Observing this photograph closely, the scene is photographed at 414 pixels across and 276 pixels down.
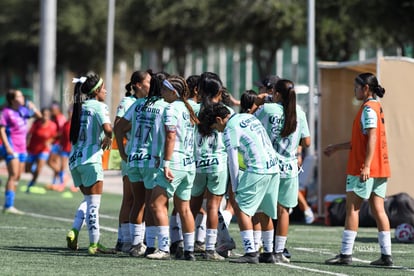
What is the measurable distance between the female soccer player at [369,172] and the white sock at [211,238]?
1.24 metres

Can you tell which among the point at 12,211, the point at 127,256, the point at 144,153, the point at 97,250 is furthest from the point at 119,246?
the point at 12,211

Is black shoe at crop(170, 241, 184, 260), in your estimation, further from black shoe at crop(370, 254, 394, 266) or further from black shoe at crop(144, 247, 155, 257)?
black shoe at crop(370, 254, 394, 266)

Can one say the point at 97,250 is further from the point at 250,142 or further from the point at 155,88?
the point at 250,142

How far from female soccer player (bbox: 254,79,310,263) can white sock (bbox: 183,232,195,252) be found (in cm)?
89

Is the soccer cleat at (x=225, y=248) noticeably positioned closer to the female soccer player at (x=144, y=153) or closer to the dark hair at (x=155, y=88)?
the female soccer player at (x=144, y=153)

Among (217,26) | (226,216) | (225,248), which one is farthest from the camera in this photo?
(217,26)

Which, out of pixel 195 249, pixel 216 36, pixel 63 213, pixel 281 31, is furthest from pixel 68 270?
pixel 216 36

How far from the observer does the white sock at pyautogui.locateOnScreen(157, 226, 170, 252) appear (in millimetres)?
12656

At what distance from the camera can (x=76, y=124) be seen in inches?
538

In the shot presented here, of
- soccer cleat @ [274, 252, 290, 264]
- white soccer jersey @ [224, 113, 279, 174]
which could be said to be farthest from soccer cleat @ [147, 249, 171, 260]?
white soccer jersey @ [224, 113, 279, 174]

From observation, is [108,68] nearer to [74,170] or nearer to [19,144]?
[19,144]

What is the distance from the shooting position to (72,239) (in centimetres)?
1384

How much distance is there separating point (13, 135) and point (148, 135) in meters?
8.26

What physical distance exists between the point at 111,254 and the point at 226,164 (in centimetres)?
161
